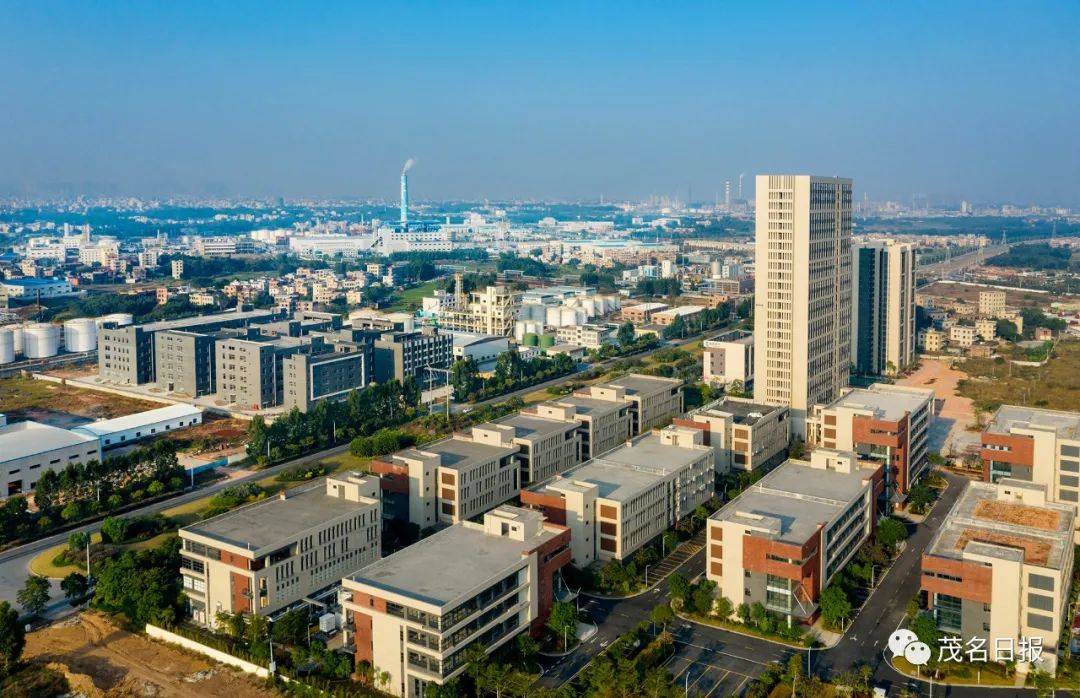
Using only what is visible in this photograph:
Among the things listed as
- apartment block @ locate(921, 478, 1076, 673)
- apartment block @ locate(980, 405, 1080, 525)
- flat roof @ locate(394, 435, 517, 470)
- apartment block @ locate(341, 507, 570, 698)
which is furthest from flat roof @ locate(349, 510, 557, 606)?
apartment block @ locate(980, 405, 1080, 525)

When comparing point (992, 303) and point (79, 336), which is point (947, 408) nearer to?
point (992, 303)

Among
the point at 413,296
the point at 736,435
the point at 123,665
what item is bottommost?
the point at 123,665

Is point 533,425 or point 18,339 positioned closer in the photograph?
point 533,425

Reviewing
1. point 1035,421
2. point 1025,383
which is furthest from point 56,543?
point 1025,383

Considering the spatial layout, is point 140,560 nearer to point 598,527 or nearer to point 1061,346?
point 598,527

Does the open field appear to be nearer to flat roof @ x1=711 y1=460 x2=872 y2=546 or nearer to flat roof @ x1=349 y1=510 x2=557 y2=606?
flat roof @ x1=349 y1=510 x2=557 y2=606

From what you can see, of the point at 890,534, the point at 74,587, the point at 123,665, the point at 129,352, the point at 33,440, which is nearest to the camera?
the point at 123,665

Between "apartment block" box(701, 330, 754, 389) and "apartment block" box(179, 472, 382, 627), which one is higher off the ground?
"apartment block" box(701, 330, 754, 389)
